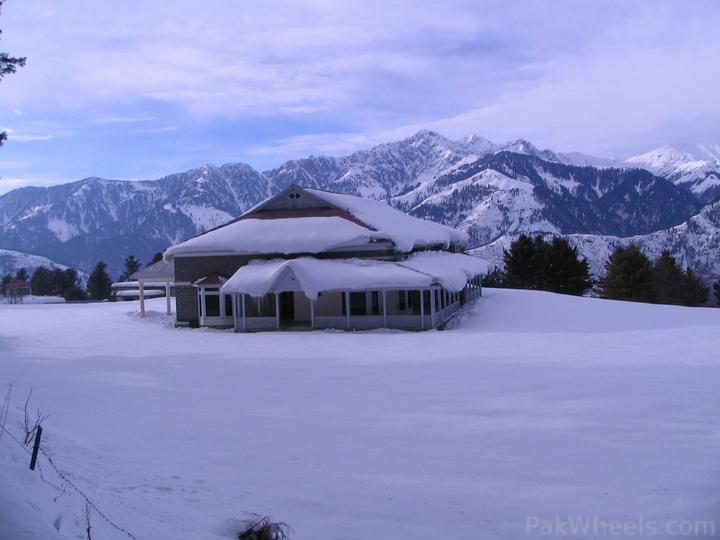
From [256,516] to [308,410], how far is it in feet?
15.8

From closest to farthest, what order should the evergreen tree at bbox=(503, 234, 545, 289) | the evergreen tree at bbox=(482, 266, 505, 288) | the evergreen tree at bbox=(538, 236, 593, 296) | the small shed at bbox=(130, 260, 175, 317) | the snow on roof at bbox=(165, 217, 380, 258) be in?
1. the snow on roof at bbox=(165, 217, 380, 258)
2. the small shed at bbox=(130, 260, 175, 317)
3. the evergreen tree at bbox=(538, 236, 593, 296)
4. the evergreen tree at bbox=(503, 234, 545, 289)
5. the evergreen tree at bbox=(482, 266, 505, 288)

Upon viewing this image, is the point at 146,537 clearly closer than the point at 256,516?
Yes

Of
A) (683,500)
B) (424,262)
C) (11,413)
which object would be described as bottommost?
(683,500)

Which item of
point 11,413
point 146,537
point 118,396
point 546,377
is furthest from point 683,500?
point 118,396

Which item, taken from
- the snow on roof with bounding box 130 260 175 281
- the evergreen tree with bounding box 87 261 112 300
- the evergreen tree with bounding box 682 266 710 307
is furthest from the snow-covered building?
the evergreen tree with bounding box 87 261 112 300

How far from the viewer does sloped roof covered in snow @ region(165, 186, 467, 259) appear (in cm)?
2798

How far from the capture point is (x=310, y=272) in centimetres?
2578

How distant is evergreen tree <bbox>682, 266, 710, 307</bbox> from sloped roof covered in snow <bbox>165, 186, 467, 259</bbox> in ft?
134

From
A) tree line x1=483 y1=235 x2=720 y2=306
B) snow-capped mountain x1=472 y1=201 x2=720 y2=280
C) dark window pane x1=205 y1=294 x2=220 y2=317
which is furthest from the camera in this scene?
snow-capped mountain x1=472 y1=201 x2=720 y2=280

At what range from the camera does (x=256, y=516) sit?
7.11 metres

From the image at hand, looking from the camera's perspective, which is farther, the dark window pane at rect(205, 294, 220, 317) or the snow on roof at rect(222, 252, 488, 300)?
the dark window pane at rect(205, 294, 220, 317)

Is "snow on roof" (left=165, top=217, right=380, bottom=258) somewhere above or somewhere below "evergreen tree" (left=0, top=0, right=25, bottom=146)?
below

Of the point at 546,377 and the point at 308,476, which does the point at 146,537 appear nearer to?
the point at 308,476

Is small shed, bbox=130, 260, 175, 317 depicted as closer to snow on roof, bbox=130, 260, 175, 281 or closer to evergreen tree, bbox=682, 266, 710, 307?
snow on roof, bbox=130, 260, 175, 281
